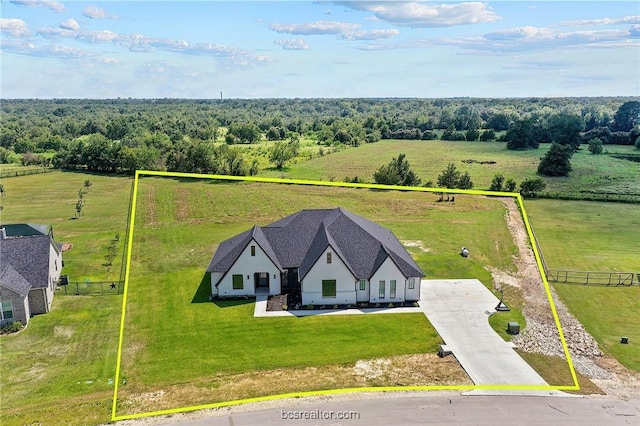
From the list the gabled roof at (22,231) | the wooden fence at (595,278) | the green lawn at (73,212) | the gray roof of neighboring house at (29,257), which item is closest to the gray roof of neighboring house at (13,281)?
the gray roof of neighboring house at (29,257)

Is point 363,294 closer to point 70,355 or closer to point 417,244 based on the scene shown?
point 417,244

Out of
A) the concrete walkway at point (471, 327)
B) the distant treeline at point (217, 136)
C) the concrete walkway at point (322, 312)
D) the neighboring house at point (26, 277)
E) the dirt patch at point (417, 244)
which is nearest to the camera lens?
the concrete walkway at point (471, 327)

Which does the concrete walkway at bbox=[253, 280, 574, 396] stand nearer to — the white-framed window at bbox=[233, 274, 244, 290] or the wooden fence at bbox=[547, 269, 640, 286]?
the white-framed window at bbox=[233, 274, 244, 290]

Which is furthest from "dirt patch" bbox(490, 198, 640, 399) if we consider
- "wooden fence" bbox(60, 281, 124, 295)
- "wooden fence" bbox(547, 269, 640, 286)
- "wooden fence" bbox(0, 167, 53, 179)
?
"wooden fence" bbox(0, 167, 53, 179)

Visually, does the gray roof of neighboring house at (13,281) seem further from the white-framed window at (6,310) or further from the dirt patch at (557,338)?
the dirt patch at (557,338)

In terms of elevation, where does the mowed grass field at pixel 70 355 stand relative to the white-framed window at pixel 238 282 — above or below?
below

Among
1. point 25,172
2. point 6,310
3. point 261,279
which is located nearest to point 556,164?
point 261,279
